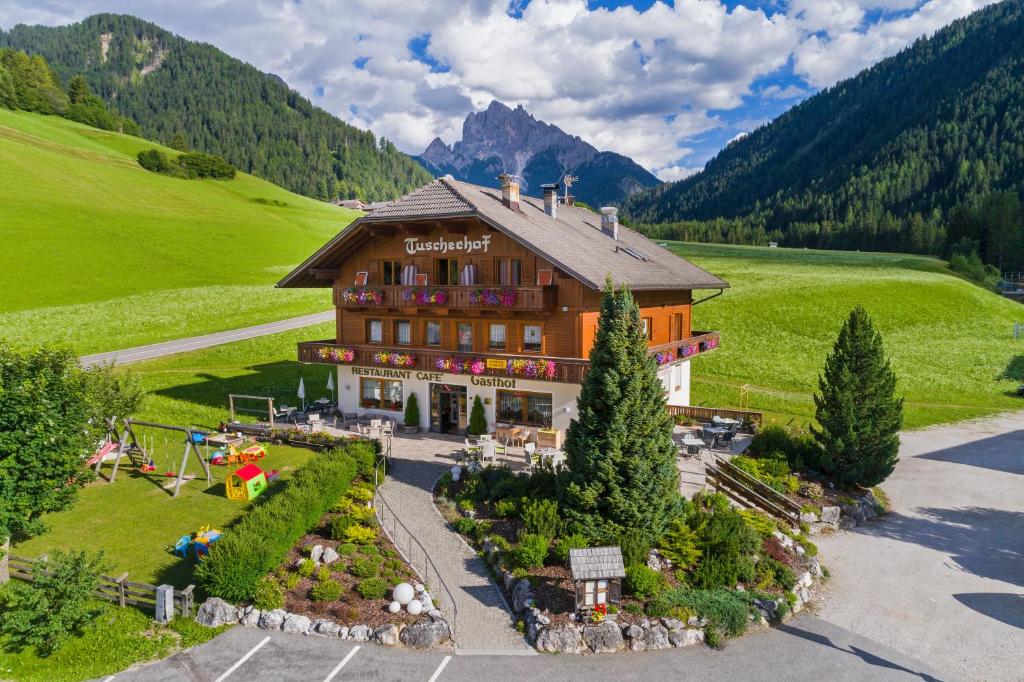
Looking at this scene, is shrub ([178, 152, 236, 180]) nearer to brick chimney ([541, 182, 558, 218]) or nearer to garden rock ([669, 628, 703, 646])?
brick chimney ([541, 182, 558, 218])

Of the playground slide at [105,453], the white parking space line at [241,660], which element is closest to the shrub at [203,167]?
the playground slide at [105,453]

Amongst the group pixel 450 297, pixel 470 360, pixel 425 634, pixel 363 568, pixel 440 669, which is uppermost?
pixel 450 297

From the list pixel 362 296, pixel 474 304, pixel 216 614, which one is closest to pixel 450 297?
→ pixel 474 304

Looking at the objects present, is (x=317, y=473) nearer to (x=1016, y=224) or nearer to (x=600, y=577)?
(x=600, y=577)

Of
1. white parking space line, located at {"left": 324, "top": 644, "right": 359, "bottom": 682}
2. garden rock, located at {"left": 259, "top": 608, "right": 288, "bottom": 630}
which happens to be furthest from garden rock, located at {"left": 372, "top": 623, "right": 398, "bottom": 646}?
garden rock, located at {"left": 259, "top": 608, "right": 288, "bottom": 630}

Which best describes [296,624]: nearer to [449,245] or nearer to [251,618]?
[251,618]

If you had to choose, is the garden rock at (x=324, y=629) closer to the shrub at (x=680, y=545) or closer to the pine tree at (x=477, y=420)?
the shrub at (x=680, y=545)

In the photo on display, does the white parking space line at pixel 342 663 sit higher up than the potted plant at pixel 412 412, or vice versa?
the potted plant at pixel 412 412
